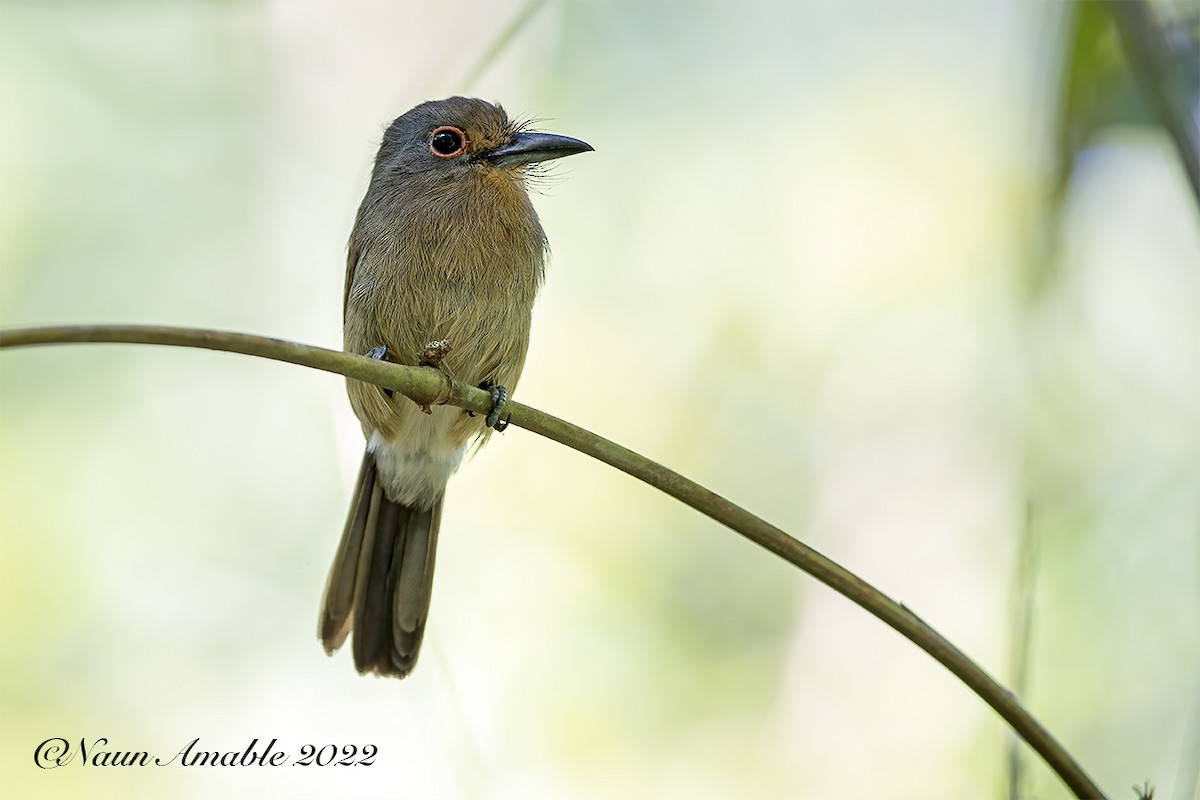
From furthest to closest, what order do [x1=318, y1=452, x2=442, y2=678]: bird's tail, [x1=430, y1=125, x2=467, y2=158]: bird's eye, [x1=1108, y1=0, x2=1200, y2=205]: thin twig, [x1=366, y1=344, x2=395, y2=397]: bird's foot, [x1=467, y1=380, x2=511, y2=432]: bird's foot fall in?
1. [x1=318, y1=452, x2=442, y2=678]: bird's tail
2. [x1=430, y1=125, x2=467, y2=158]: bird's eye
3. [x1=366, y1=344, x2=395, y2=397]: bird's foot
4. [x1=467, y1=380, x2=511, y2=432]: bird's foot
5. [x1=1108, y1=0, x2=1200, y2=205]: thin twig

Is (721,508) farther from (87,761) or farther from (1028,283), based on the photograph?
(87,761)

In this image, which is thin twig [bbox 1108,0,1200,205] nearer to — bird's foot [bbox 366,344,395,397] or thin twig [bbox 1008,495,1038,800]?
thin twig [bbox 1008,495,1038,800]

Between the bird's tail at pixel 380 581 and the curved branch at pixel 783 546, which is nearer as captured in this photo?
the curved branch at pixel 783 546

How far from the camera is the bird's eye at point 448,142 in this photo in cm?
361

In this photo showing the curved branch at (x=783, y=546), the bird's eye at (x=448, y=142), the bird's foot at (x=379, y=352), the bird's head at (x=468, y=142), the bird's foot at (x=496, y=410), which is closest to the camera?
the curved branch at (x=783, y=546)

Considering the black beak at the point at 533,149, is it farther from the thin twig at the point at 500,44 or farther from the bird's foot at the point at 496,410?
the bird's foot at the point at 496,410

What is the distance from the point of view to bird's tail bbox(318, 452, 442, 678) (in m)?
3.73

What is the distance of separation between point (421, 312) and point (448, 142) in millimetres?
647

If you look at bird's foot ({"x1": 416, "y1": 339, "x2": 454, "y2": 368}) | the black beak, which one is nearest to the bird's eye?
the black beak

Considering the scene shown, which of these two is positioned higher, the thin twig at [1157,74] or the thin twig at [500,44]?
the thin twig at [500,44]

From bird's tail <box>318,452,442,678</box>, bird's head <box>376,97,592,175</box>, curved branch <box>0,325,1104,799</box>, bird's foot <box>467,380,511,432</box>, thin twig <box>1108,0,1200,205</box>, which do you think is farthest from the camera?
bird's tail <box>318,452,442,678</box>

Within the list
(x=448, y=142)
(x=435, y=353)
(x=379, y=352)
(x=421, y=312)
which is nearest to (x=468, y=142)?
(x=448, y=142)

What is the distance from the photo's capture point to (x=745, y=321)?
15.9 ft

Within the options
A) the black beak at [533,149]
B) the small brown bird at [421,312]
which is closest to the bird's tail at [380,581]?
the small brown bird at [421,312]
